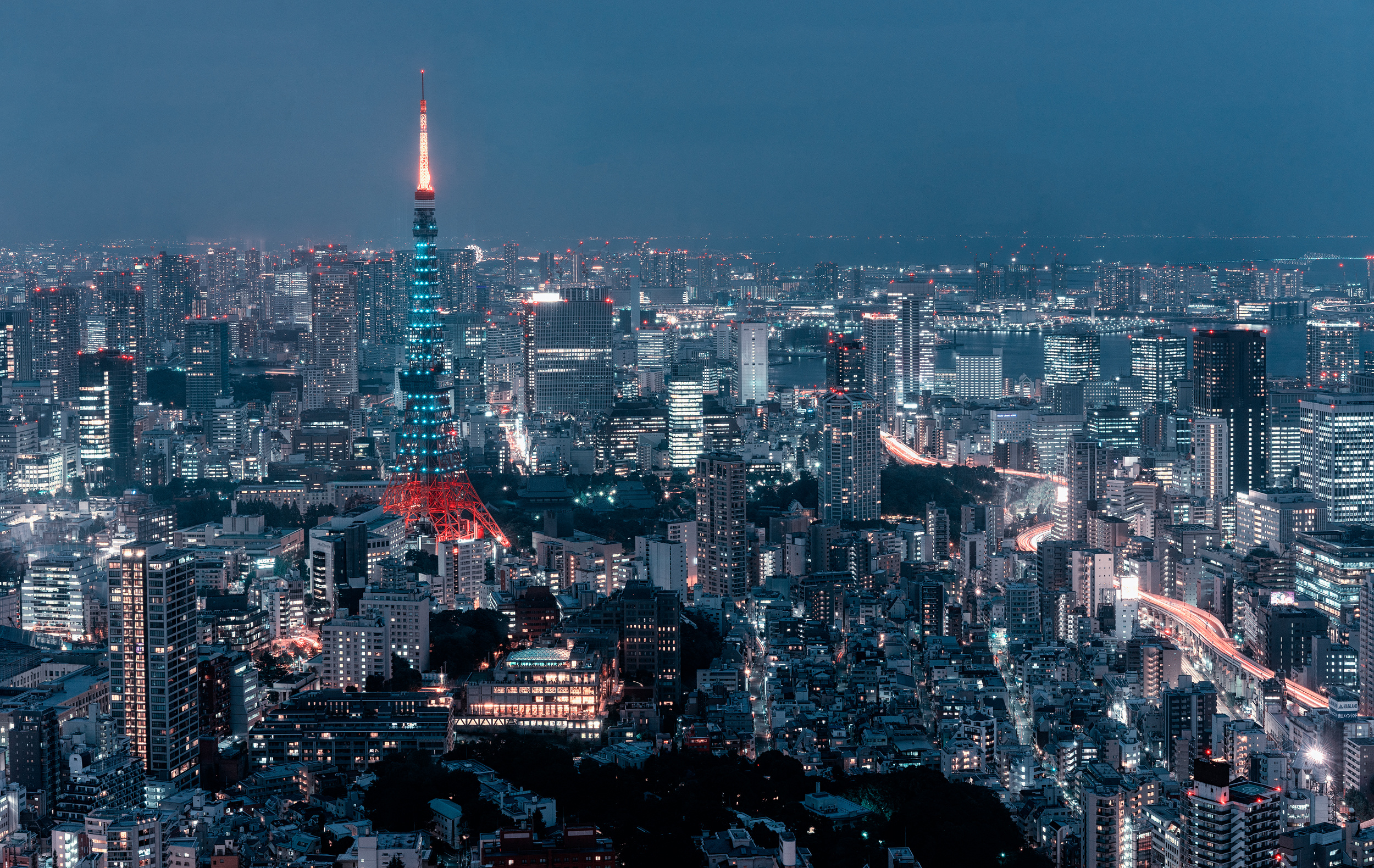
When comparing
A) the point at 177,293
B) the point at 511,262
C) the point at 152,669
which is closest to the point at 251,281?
the point at 177,293

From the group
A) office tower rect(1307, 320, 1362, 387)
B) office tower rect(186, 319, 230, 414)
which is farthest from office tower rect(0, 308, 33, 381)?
office tower rect(1307, 320, 1362, 387)

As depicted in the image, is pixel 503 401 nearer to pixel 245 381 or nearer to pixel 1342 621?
pixel 245 381

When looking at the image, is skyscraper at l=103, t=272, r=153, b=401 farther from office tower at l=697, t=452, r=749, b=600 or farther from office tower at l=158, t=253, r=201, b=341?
office tower at l=697, t=452, r=749, b=600

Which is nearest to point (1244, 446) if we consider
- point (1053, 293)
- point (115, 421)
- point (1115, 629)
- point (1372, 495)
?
point (1372, 495)

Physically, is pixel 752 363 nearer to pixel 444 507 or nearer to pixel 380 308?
pixel 380 308

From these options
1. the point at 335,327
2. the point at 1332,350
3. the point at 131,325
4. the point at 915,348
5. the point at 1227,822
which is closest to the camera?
the point at 1227,822
